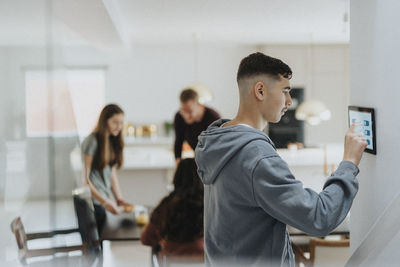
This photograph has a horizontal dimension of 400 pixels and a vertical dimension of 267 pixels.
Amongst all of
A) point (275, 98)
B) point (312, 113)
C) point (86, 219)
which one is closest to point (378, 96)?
point (275, 98)

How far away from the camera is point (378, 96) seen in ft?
3.78

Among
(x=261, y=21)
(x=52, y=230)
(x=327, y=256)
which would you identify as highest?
(x=261, y=21)

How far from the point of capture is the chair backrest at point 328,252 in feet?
5.17

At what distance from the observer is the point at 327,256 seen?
1.60 m

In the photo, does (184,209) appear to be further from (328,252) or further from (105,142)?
(105,142)

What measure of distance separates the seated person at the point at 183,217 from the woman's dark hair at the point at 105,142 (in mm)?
793

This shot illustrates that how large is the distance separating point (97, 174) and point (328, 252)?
1318 millimetres

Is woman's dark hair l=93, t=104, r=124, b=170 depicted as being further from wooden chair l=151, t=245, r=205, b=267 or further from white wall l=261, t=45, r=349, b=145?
white wall l=261, t=45, r=349, b=145

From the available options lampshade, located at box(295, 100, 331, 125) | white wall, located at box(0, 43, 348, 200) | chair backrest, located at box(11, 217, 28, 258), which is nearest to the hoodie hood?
chair backrest, located at box(11, 217, 28, 258)

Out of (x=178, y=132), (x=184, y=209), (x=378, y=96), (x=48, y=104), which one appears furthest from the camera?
(x=178, y=132)

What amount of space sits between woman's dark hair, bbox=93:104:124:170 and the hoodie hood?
4.79 ft

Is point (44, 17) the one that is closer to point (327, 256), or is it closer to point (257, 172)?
point (257, 172)

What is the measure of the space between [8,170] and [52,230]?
277 mm

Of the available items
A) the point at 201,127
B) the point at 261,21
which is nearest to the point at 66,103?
the point at 201,127
